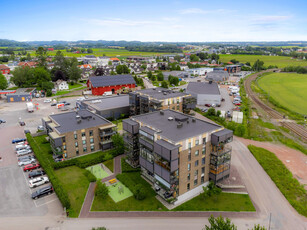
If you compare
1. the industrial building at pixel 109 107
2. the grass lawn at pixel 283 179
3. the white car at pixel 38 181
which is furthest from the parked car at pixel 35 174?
the grass lawn at pixel 283 179

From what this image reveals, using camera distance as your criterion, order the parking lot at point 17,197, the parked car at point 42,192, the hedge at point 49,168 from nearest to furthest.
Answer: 1. the parking lot at point 17,197
2. the hedge at point 49,168
3. the parked car at point 42,192

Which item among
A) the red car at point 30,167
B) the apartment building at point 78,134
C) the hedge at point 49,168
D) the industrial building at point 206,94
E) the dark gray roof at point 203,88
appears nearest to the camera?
the hedge at point 49,168

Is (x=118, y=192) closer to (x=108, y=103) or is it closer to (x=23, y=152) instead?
(x=23, y=152)

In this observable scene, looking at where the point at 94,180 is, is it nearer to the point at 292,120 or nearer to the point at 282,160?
the point at 282,160

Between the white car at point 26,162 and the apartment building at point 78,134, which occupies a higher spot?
the apartment building at point 78,134

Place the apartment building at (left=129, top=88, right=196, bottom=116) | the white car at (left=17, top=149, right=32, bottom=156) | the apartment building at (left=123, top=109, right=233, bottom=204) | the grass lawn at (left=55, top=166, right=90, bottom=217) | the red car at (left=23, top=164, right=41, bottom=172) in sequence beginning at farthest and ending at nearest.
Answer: the apartment building at (left=129, top=88, right=196, bottom=116) → the white car at (left=17, top=149, right=32, bottom=156) → the red car at (left=23, top=164, right=41, bottom=172) → the grass lawn at (left=55, top=166, right=90, bottom=217) → the apartment building at (left=123, top=109, right=233, bottom=204)

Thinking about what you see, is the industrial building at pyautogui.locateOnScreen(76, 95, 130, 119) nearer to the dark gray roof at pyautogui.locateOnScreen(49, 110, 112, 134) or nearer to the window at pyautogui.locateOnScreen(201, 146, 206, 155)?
the dark gray roof at pyautogui.locateOnScreen(49, 110, 112, 134)

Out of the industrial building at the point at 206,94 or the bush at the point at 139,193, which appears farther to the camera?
the industrial building at the point at 206,94

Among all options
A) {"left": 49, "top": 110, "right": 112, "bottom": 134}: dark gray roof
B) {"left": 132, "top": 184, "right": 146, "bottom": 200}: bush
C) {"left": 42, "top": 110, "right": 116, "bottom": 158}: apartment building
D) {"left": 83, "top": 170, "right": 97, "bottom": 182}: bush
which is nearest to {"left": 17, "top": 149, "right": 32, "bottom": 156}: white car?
{"left": 42, "top": 110, "right": 116, "bottom": 158}: apartment building

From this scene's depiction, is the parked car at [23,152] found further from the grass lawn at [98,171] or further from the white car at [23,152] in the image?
the grass lawn at [98,171]
